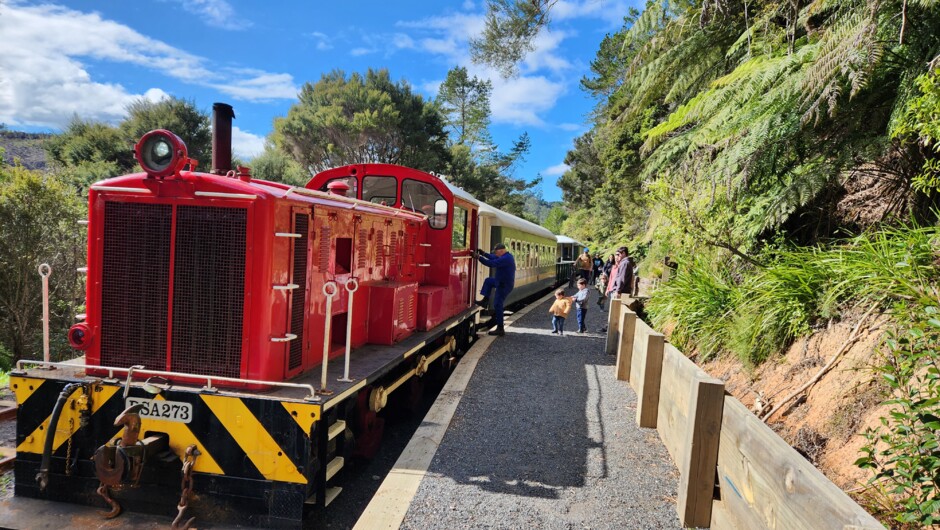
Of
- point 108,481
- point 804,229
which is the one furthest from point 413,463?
point 804,229

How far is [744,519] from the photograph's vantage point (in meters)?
2.97

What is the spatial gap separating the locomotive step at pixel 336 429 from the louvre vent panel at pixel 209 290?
77 cm

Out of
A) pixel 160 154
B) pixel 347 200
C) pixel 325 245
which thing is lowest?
pixel 325 245

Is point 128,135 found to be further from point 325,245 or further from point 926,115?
point 926,115

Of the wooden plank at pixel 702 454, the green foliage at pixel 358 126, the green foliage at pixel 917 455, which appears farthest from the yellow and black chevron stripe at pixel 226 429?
the green foliage at pixel 358 126

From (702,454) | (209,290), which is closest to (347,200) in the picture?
(209,290)

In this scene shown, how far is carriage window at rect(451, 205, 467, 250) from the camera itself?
7840 mm

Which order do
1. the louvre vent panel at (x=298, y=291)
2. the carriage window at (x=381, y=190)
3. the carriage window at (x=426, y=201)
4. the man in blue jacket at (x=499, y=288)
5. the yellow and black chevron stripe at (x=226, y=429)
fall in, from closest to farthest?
the yellow and black chevron stripe at (x=226, y=429) < the louvre vent panel at (x=298, y=291) < the carriage window at (x=381, y=190) < the carriage window at (x=426, y=201) < the man in blue jacket at (x=499, y=288)

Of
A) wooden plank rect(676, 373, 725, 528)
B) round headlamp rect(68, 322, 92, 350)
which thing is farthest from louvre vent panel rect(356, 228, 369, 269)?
wooden plank rect(676, 373, 725, 528)

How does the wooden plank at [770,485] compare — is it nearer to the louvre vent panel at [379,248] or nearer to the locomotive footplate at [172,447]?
the locomotive footplate at [172,447]

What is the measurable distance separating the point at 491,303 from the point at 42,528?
912cm

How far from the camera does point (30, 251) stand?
1244 centimetres

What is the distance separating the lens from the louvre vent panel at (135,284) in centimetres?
384

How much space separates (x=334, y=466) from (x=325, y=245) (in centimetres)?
175
